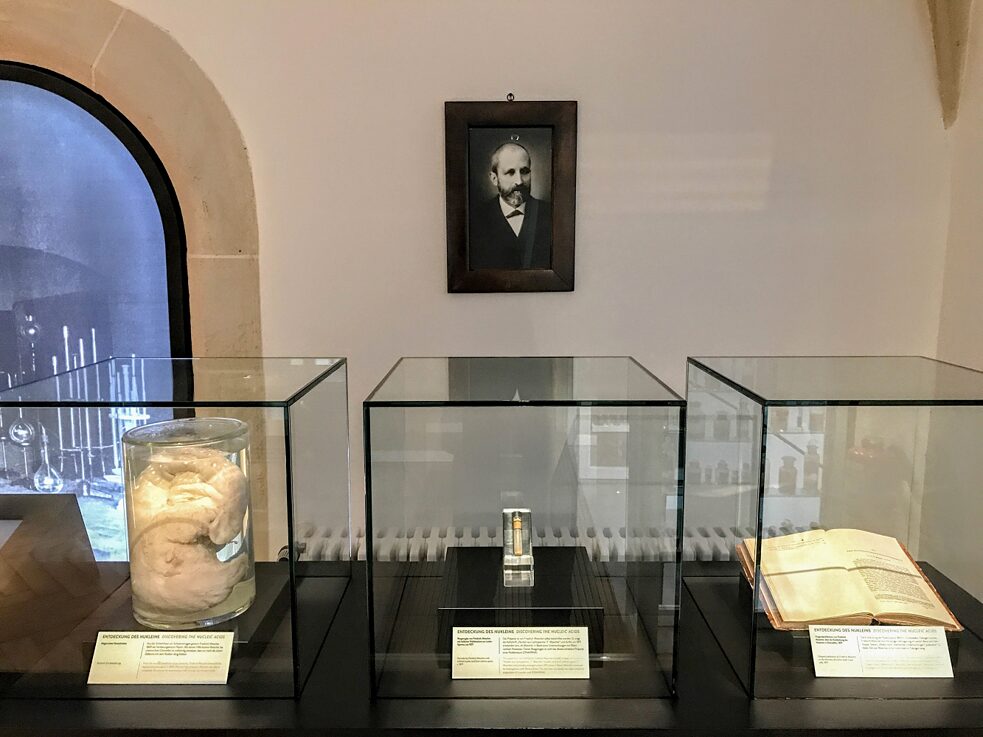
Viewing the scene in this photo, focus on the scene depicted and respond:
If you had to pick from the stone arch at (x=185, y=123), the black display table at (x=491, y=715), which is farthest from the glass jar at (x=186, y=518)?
the stone arch at (x=185, y=123)

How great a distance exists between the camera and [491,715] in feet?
2.46

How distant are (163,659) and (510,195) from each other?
3.34 feet

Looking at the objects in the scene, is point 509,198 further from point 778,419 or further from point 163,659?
point 163,659

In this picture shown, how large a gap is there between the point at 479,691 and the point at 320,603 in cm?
29

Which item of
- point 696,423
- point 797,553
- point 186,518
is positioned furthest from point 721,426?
point 186,518

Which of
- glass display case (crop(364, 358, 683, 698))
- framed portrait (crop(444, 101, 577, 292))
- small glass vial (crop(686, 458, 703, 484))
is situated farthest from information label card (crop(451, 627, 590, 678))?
framed portrait (crop(444, 101, 577, 292))

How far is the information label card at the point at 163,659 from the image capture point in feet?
2.63

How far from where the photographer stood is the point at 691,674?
841mm

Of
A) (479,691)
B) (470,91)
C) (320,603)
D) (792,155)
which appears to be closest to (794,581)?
(479,691)

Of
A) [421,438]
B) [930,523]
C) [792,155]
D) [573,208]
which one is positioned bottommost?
[930,523]

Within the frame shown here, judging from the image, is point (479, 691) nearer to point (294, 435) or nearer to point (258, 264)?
point (294, 435)

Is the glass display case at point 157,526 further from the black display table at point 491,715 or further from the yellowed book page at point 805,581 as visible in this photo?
the yellowed book page at point 805,581

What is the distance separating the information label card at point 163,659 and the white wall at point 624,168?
0.65 meters

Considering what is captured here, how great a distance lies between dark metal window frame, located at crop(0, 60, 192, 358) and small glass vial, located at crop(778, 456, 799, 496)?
47.9 inches
